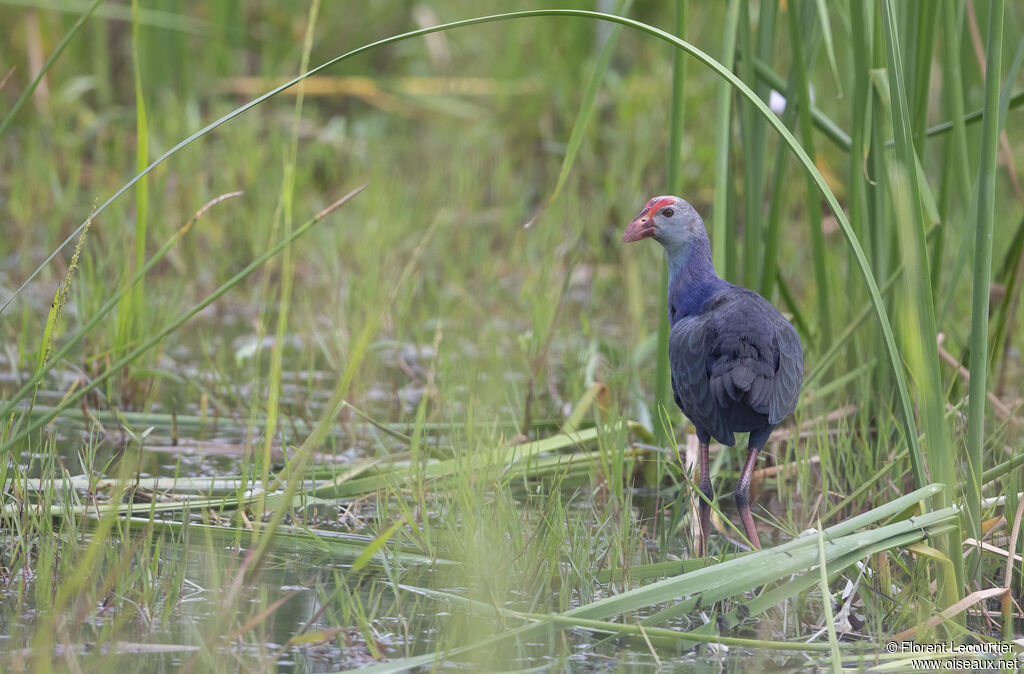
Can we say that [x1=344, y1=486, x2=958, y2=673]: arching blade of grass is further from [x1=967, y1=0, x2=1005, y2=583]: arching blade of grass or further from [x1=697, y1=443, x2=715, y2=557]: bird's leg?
[x1=697, y1=443, x2=715, y2=557]: bird's leg

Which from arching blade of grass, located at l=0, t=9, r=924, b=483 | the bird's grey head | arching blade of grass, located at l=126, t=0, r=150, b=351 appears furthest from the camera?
arching blade of grass, located at l=126, t=0, r=150, b=351

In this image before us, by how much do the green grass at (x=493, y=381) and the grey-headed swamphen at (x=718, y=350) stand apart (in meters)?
0.09

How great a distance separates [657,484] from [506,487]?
0.63m

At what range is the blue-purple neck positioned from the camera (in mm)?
2518

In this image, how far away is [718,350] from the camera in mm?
2295

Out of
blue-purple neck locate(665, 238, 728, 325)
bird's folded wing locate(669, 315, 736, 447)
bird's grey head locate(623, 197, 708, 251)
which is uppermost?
bird's grey head locate(623, 197, 708, 251)

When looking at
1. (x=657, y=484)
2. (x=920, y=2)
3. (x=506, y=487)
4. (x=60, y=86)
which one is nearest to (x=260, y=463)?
(x=506, y=487)

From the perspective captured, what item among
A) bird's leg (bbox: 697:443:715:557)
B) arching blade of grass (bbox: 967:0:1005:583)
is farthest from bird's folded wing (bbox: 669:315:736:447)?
arching blade of grass (bbox: 967:0:1005:583)

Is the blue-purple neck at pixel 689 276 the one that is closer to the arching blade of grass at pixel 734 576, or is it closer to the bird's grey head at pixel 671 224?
A: the bird's grey head at pixel 671 224

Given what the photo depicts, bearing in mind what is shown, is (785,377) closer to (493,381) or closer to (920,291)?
(920,291)

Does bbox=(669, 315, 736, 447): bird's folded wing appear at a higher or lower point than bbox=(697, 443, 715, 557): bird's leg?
higher

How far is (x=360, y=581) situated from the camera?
2166 millimetres

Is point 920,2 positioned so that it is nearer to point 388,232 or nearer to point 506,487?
point 506,487

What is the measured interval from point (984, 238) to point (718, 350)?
525mm
